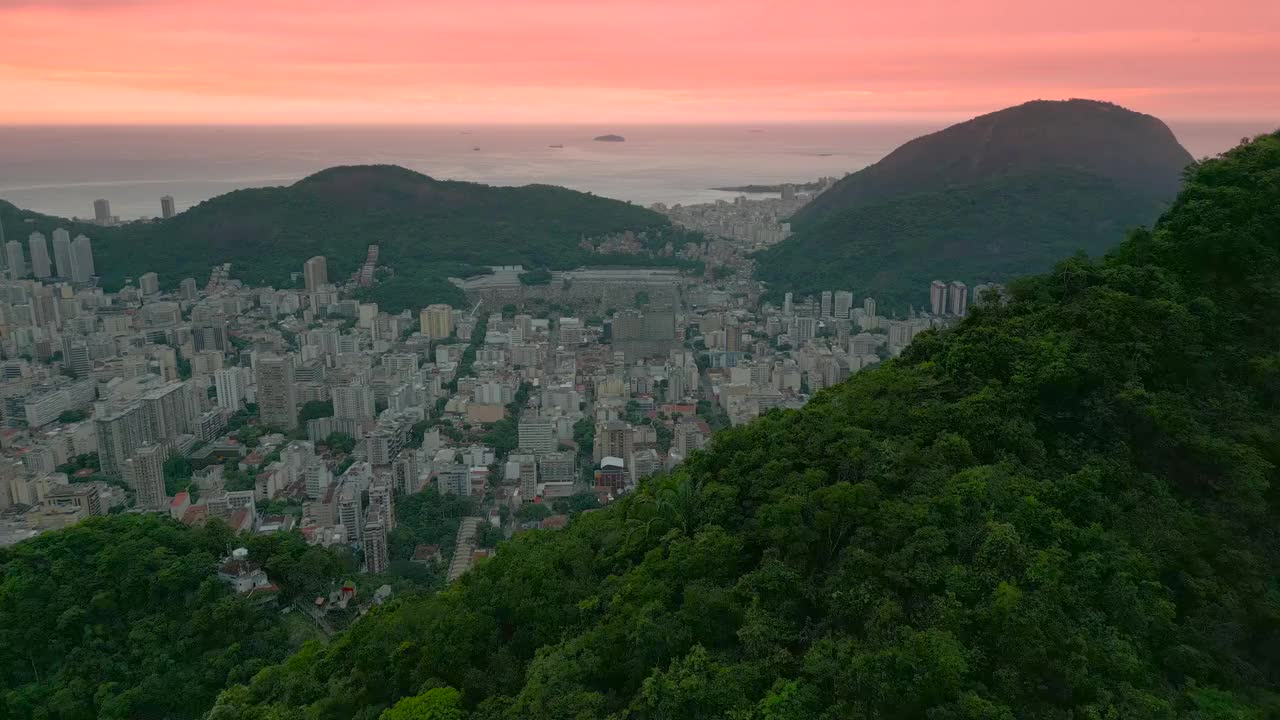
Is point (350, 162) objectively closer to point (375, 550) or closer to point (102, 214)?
point (102, 214)

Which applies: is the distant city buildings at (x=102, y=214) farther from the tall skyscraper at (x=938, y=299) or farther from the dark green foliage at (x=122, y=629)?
the dark green foliage at (x=122, y=629)

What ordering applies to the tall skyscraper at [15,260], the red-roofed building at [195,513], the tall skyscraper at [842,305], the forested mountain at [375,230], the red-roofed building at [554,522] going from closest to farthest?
the red-roofed building at [554,522], the red-roofed building at [195,513], the tall skyscraper at [842,305], the tall skyscraper at [15,260], the forested mountain at [375,230]

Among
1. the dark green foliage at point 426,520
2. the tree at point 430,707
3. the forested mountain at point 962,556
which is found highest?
the forested mountain at point 962,556

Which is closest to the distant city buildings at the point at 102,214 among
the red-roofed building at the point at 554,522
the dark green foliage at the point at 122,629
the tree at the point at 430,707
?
the red-roofed building at the point at 554,522

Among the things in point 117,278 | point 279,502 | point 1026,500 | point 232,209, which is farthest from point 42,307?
point 1026,500

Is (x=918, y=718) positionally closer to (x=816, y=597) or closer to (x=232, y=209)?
(x=816, y=597)

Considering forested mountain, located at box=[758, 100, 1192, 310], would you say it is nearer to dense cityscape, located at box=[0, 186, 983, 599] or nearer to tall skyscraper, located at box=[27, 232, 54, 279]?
dense cityscape, located at box=[0, 186, 983, 599]
